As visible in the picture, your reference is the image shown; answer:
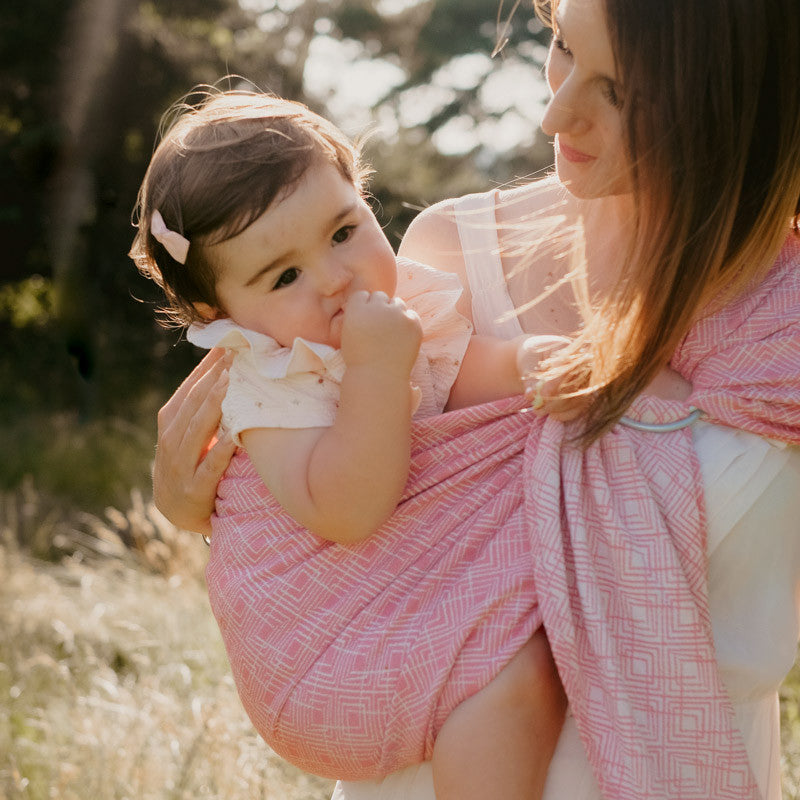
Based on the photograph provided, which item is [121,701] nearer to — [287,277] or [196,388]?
[196,388]

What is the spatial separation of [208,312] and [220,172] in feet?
1.02

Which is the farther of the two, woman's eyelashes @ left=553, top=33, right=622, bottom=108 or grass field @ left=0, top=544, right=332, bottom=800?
grass field @ left=0, top=544, right=332, bottom=800

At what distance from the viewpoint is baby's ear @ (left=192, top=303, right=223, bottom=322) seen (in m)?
1.96

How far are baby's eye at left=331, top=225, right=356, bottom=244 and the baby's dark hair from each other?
12cm

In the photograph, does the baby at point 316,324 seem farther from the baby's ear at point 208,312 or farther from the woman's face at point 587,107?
the woman's face at point 587,107

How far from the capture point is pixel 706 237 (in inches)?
65.1

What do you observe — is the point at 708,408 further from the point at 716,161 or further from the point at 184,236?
the point at 184,236

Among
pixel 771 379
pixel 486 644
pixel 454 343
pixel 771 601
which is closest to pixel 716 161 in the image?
pixel 771 379

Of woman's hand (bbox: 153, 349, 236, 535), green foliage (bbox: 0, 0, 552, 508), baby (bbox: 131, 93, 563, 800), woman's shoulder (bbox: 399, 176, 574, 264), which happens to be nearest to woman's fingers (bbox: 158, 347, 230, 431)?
woman's hand (bbox: 153, 349, 236, 535)

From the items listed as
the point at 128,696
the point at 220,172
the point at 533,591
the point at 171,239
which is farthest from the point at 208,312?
the point at 128,696

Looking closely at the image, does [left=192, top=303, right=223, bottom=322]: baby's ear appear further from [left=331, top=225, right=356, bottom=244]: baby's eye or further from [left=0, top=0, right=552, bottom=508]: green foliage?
[left=0, top=0, right=552, bottom=508]: green foliage

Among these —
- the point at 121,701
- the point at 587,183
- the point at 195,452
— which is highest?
the point at 587,183

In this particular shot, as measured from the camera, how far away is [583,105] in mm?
1719

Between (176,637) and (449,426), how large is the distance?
9.87 ft
